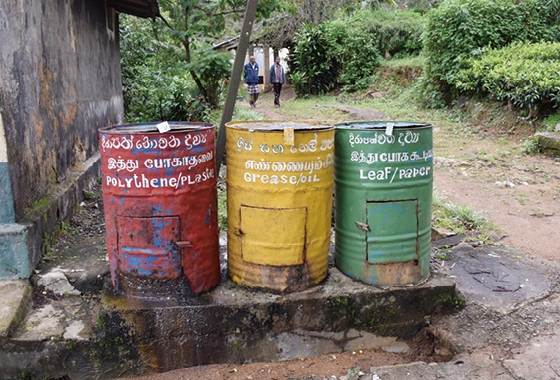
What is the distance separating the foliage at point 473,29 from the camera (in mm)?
11961

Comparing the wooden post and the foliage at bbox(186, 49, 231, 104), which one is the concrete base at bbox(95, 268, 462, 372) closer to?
the wooden post

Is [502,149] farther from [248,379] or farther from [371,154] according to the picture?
[248,379]

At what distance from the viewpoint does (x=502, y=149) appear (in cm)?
827

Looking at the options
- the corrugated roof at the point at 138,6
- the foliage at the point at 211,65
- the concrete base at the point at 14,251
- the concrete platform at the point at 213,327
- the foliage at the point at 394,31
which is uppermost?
the foliage at the point at 394,31

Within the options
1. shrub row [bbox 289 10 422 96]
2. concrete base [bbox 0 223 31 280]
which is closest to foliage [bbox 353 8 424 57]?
shrub row [bbox 289 10 422 96]

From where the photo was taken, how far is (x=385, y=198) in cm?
268

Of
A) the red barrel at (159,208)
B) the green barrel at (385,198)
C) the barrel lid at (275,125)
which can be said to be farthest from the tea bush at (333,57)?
the red barrel at (159,208)

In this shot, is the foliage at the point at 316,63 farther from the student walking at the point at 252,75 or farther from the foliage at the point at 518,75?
the foliage at the point at 518,75

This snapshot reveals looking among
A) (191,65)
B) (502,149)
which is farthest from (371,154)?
(191,65)

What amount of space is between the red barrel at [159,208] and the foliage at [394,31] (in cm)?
1747

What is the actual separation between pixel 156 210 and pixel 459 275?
2.16 m

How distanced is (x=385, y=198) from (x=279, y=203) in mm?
625

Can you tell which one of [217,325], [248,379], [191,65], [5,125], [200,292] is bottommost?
[248,379]

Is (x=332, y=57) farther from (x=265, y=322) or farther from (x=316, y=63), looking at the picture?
(x=265, y=322)
